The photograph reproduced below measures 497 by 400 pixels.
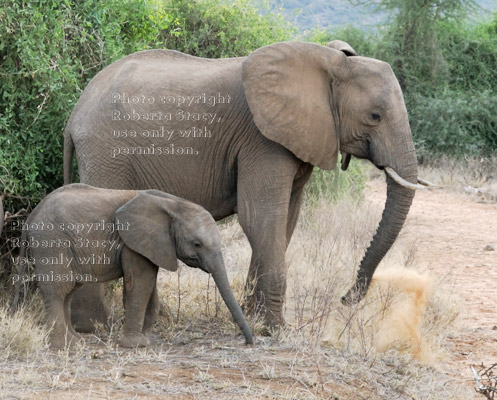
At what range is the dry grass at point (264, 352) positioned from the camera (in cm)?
561

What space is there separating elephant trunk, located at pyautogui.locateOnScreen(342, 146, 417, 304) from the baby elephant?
126 cm

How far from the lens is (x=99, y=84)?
7277 mm

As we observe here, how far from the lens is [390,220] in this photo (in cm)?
706

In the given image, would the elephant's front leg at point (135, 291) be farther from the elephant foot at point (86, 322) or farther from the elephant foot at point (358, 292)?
the elephant foot at point (358, 292)

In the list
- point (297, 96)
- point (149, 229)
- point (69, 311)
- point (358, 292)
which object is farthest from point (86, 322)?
point (297, 96)

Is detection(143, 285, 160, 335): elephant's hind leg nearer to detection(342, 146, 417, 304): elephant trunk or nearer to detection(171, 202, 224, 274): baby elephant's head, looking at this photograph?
detection(171, 202, 224, 274): baby elephant's head

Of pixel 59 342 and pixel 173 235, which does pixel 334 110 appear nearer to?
pixel 173 235

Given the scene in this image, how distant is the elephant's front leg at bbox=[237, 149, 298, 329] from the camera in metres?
6.89

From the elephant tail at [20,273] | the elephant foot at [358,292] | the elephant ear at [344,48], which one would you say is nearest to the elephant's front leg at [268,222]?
the elephant foot at [358,292]

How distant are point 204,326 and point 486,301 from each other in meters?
3.75

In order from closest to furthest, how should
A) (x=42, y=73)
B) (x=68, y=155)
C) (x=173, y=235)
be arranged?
(x=173, y=235) → (x=68, y=155) → (x=42, y=73)

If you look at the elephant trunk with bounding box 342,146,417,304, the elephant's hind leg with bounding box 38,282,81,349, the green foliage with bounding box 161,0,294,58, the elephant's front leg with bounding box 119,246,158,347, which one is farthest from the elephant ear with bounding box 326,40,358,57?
the green foliage with bounding box 161,0,294,58

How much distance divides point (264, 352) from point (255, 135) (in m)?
1.65

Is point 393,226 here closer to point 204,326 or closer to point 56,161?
point 204,326
